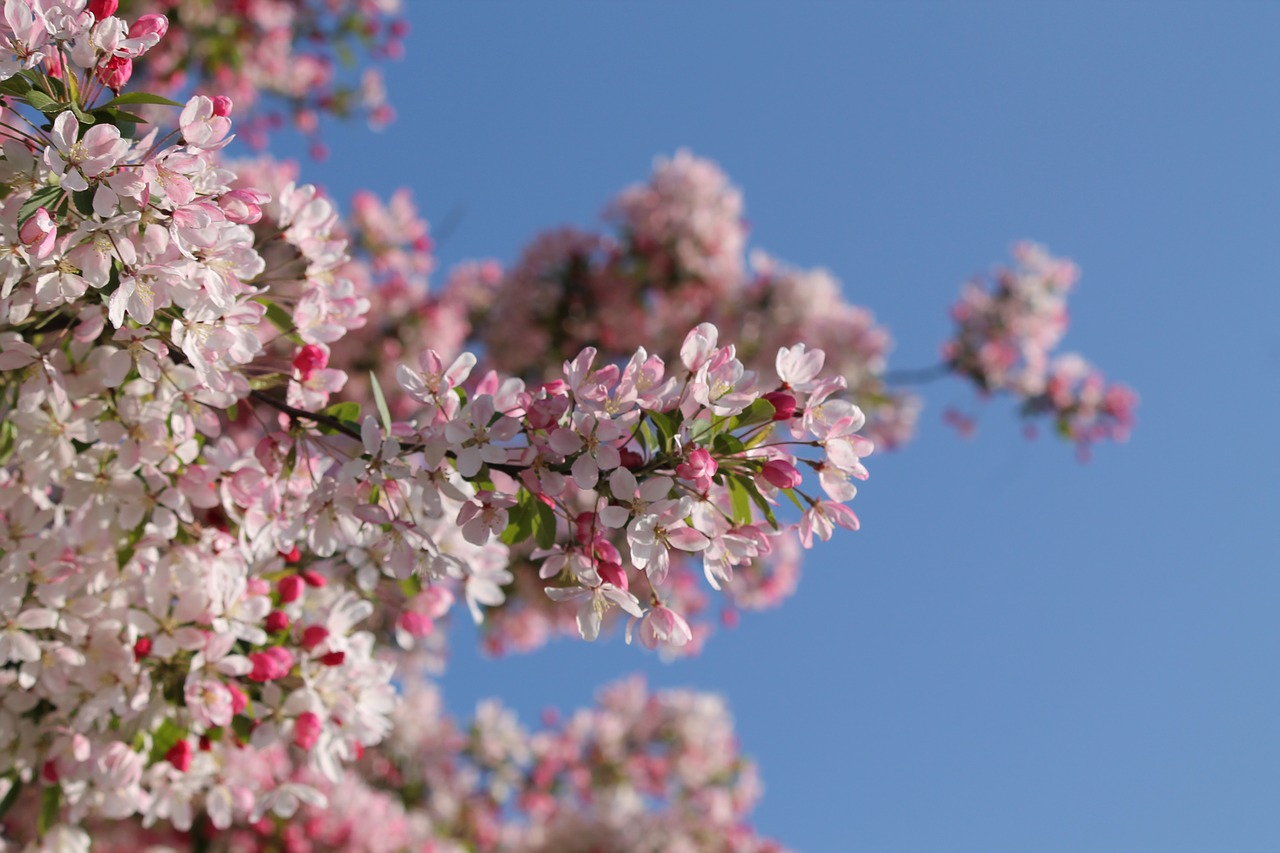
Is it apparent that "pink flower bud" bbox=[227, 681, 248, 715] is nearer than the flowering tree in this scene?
No

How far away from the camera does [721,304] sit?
686cm

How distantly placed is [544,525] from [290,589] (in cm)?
74

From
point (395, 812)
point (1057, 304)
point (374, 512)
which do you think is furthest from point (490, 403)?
point (1057, 304)

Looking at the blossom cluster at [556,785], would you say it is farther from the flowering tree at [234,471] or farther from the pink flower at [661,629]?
the pink flower at [661,629]

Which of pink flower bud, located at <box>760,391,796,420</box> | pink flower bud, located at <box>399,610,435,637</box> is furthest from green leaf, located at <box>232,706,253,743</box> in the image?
pink flower bud, located at <box>760,391,796,420</box>

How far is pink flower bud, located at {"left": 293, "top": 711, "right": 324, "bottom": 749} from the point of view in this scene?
213 centimetres

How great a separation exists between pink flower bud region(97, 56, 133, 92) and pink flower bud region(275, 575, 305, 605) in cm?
103

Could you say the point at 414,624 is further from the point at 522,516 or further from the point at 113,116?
the point at 113,116

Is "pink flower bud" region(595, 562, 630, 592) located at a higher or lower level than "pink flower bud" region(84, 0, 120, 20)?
lower

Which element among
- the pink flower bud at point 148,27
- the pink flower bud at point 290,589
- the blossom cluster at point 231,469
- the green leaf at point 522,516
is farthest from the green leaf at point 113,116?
the pink flower bud at point 290,589

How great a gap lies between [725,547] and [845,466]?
0.25 meters

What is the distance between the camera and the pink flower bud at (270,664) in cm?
211

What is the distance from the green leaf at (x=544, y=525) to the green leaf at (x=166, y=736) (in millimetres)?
982

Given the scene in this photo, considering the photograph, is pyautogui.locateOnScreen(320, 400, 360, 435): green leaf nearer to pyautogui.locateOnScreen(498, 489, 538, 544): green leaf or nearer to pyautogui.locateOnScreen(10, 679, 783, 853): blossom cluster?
pyautogui.locateOnScreen(498, 489, 538, 544): green leaf
